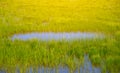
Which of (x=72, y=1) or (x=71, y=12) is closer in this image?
(x=71, y=12)

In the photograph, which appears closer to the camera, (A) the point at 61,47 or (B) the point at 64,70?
(B) the point at 64,70

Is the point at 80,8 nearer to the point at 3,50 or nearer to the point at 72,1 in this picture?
the point at 72,1

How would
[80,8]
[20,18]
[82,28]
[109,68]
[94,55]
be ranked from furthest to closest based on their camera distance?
[80,8]
[20,18]
[82,28]
[94,55]
[109,68]

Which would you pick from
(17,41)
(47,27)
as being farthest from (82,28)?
(17,41)

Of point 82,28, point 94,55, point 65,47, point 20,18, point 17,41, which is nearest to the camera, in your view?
point 94,55

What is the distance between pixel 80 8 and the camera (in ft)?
82.3

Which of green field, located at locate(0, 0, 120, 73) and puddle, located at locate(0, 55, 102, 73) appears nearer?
puddle, located at locate(0, 55, 102, 73)

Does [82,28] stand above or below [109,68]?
below

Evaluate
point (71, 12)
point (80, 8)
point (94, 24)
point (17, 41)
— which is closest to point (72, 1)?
point (80, 8)

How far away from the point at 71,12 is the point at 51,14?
1742 mm

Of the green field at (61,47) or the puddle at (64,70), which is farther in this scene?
the green field at (61,47)

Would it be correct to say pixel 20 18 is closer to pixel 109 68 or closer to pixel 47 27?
pixel 47 27

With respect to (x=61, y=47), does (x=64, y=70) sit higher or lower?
higher

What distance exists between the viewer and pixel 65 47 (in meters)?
11.8
